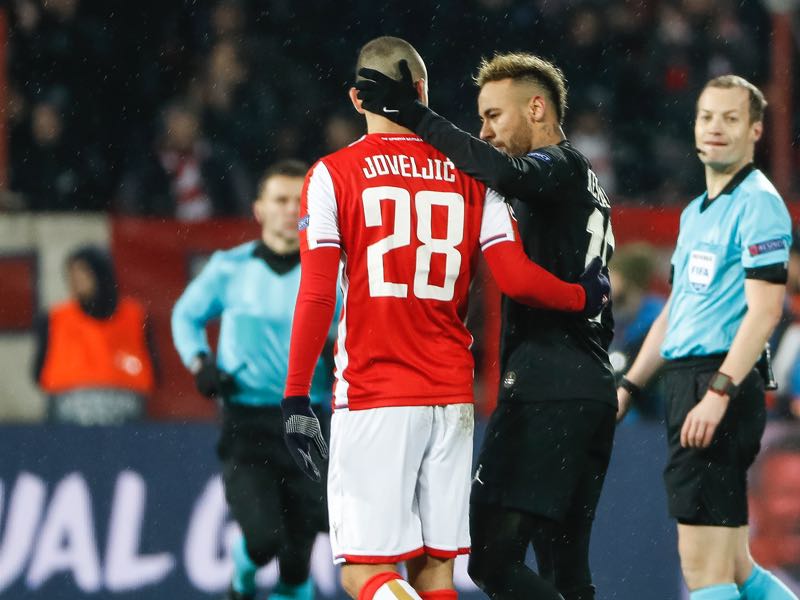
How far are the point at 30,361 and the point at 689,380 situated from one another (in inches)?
166

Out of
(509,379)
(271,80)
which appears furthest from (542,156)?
(271,80)

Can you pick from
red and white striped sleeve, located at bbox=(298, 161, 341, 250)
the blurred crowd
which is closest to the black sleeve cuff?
Result: red and white striped sleeve, located at bbox=(298, 161, 341, 250)

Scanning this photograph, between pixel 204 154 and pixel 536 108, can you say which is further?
pixel 204 154

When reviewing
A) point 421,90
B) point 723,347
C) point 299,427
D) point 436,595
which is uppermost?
point 421,90

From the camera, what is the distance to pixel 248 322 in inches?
242

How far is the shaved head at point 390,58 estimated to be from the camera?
4363 mm

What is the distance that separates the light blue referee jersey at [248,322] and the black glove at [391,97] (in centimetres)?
197

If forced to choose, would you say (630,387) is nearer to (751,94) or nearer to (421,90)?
(751,94)

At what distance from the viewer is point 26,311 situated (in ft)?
26.1

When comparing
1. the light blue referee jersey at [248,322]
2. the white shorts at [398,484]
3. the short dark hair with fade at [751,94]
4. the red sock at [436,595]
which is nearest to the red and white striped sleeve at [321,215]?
the white shorts at [398,484]

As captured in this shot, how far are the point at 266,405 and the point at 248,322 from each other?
372 mm

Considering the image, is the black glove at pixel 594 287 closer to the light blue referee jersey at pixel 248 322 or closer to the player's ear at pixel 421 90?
the player's ear at pixel 421 90

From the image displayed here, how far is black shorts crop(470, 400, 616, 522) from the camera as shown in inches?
173

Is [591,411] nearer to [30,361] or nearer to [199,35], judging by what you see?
[30,361]
